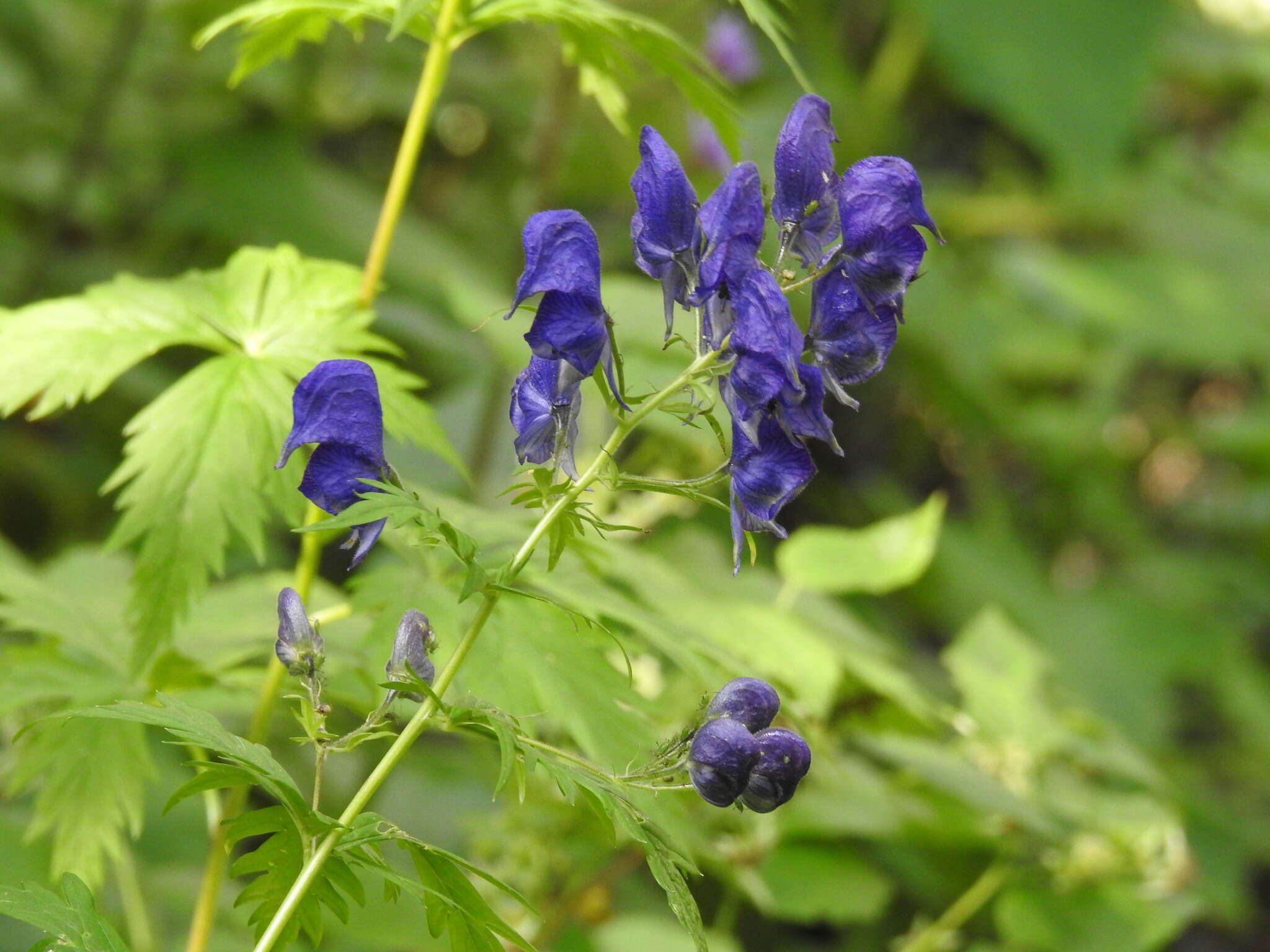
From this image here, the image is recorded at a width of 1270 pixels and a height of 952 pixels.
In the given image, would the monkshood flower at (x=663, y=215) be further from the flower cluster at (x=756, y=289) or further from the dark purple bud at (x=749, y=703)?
the dark purple bud at (x=749, y=703)

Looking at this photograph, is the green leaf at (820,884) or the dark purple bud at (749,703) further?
the green leaf at (820,884)

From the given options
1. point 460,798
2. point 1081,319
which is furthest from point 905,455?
point 460,798

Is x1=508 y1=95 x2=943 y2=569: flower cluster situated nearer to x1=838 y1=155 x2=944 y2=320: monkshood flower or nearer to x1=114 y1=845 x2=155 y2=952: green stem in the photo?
x1=838 y1=155 x2=944 y2=320: monkshood flower

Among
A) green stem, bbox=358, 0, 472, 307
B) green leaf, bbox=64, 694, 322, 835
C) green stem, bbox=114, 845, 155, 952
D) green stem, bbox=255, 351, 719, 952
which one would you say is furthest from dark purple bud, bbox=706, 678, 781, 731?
green stem, bbox=114, 845, 155, 952

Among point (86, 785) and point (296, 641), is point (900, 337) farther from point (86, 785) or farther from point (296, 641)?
point (296, 641)

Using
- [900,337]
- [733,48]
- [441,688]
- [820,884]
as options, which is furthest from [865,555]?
[733,48]

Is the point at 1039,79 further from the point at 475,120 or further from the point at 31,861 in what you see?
the point at 31,861

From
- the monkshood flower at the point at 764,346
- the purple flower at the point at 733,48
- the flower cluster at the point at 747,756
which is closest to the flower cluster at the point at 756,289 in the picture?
the monkshood flower at the point at 764,346
